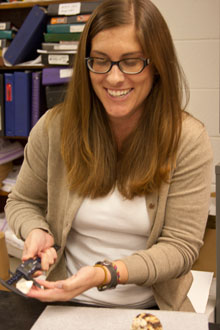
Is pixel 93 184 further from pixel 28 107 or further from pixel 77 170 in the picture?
pixel 28 107

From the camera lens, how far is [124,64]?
40.4 inches

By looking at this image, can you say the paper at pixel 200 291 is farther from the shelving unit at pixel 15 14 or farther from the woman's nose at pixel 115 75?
the shelving unit at pixel 15 14

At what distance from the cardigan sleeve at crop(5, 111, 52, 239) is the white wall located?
1317 millimetres

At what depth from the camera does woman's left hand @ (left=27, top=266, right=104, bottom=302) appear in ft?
2.78

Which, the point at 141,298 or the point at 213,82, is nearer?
the point at 141,298

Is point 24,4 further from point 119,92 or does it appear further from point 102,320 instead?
point 102,320

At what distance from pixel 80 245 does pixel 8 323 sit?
346 millimetres

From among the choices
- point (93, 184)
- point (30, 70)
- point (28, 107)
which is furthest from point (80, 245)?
point (30, 70)

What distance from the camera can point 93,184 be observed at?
1099 millimetres

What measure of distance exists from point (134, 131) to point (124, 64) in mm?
201

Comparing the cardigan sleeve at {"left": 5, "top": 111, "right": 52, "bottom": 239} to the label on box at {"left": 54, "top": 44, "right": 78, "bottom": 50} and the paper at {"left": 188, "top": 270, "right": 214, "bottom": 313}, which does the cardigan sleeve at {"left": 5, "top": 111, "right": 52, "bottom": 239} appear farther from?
the label on box at {"left": 54, "top": 44, "right": 78, "bottom": 50}

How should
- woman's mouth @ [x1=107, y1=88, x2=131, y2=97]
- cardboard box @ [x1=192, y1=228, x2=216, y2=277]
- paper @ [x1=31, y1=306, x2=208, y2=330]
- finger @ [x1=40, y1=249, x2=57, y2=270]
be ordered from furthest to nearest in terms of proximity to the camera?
cardboard box @ [x1=192, y1=228, x2=216, y2=277]
woman's mouth @ [x1=107, y1=88, x2=131, y2=97]
finger @ [x1=40, y1=249, x2=57, y2=270]
paper @ [x1=31, y1=306, x2=208, y2=330]

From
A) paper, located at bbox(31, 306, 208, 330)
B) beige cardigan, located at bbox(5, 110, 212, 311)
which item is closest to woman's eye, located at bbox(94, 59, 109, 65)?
beige cardigan, located at bbox(5, 110, 212, 311)

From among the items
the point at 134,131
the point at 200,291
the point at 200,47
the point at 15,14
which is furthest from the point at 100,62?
the point at 15,14
